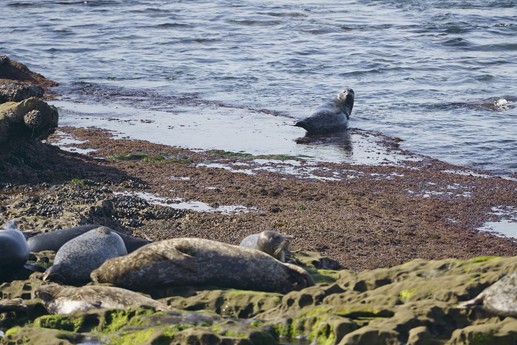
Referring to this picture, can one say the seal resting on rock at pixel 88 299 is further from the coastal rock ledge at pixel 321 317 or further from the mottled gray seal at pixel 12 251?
the mottled gray seal at pixel 12 251

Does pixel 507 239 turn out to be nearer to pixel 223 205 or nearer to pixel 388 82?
pixel 223 205

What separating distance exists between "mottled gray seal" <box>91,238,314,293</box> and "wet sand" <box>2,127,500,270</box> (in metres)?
2.29

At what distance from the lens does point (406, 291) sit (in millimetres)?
6730

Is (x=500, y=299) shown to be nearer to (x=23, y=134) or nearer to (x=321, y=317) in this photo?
(x=321, y=317)

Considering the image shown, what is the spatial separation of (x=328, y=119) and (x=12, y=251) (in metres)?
10.5

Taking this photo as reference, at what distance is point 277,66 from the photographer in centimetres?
2506

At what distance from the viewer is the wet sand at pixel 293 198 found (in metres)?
10.9

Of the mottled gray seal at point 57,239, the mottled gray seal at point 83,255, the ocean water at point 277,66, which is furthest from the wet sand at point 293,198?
the mottled gray seal at point 83,255

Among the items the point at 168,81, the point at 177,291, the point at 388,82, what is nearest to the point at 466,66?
the point at 388,82

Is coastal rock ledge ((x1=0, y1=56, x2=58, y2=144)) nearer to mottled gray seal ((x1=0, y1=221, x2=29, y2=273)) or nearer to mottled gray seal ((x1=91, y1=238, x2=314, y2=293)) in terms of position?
mottled gray seal ((x1=0, y1=221, x2=29, y2=273))

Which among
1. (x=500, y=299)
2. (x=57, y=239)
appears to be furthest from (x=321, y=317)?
(x=57, y=239)

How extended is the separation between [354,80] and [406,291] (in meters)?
16.9

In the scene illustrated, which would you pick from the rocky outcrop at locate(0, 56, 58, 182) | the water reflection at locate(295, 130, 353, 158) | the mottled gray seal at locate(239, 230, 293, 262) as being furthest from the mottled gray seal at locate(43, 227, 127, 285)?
the water reflection at locate(295, 130, 353, 158)

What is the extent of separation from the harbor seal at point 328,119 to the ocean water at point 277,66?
0.39 meters
